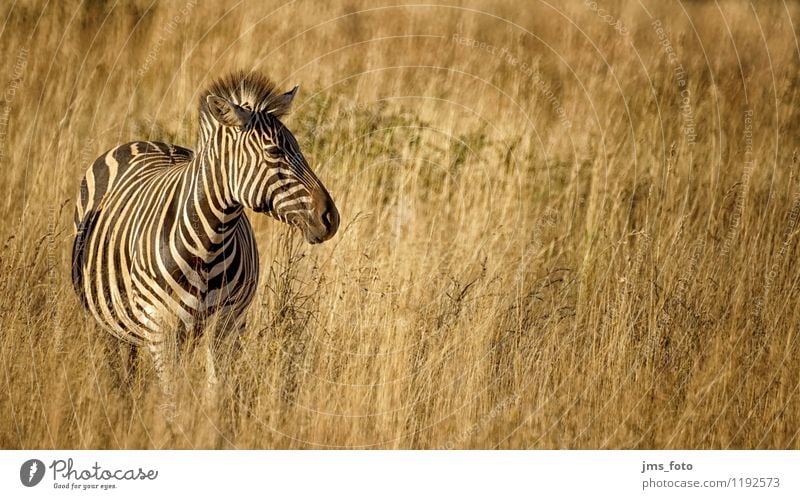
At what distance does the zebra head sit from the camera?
5492 mm

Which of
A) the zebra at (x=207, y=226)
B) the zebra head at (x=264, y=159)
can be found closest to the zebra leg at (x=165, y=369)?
the zebra at (x=207, y=226)

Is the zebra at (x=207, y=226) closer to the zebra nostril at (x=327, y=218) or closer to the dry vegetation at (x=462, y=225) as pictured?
the zebra nostril at (x=327, y=218)

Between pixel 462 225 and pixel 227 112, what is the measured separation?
2423 millimetres

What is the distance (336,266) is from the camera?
6.84 metres

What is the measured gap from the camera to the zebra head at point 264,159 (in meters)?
5.49

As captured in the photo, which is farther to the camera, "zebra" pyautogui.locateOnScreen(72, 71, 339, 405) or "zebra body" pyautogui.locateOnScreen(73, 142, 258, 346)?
"zebra body" pyautogui.locateOnScreen(73, 142, 258, 346)

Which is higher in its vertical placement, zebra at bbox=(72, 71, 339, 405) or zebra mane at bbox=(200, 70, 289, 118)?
zebra mane at bbox=(200, 70, 289, 118)

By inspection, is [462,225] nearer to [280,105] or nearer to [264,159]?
[280,105]

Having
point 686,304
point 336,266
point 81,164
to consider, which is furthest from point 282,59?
point 686,304
